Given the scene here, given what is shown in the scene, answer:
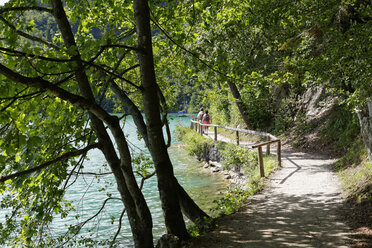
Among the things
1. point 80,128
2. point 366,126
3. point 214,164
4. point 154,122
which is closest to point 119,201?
point 214,164

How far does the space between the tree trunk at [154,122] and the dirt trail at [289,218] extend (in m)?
0.54

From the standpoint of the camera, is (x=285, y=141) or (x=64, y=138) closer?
(x=64, y=138)

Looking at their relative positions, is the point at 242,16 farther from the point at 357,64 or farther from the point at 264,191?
the point at 264,191

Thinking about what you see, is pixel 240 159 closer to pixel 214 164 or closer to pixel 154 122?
pixel 214 164

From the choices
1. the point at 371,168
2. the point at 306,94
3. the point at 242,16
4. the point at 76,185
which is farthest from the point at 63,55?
the point at 306,94

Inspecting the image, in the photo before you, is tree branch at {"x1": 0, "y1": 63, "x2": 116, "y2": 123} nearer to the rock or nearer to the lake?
the lake

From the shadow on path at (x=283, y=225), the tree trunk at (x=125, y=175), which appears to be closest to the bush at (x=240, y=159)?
the shadow on path at (x=283, y=225)

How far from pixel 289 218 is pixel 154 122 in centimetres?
321

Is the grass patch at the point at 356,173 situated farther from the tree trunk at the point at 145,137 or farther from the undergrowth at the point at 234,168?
the tree trunk at the point at 145,137

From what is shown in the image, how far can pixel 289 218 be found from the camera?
611 centimetres

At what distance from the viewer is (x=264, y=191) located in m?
8.35

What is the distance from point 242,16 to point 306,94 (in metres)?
10.3

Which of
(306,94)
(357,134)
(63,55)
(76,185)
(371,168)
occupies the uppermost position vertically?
(306,94)

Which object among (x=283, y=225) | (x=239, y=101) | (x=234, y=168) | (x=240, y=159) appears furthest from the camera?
(x=239, y=101)
